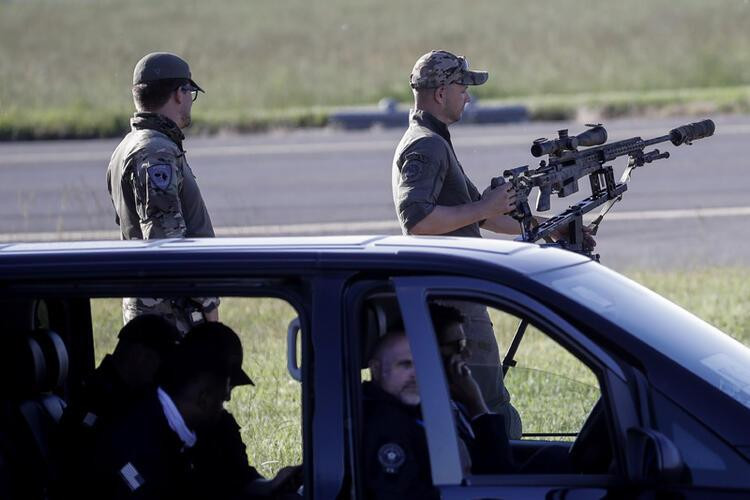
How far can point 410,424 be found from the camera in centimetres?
332

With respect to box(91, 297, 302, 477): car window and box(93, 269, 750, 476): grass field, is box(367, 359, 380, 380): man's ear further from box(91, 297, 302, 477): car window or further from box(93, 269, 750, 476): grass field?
box(93, 269, 750, 476): grass field

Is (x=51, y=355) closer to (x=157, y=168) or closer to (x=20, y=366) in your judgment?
(x=20, y=366)

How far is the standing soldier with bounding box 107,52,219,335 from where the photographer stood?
509 cm

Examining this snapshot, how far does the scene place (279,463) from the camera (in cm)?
455

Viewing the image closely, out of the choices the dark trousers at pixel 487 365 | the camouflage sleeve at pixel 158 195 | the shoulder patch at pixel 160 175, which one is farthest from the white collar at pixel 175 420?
the shoulder patch at pixel 160 175

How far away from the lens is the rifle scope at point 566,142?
4996mm

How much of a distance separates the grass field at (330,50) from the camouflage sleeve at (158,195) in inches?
778

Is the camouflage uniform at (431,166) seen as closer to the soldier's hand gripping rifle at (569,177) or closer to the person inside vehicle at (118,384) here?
the soldier's hand gripping rifle at (569,177)

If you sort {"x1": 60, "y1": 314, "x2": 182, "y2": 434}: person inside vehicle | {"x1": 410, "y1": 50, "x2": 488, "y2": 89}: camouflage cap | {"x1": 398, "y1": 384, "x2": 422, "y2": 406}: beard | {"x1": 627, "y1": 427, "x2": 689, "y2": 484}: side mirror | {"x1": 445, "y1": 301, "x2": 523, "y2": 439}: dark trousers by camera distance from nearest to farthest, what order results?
1. {"x1": 627, "y1": 427, "x2": 689, "y2": 484}: side mirror
2. {"x1": 398, "y1": 384, "x2": 422, "y2": 406}: beard
3. {"x1": 60, "y1": 314, "x2": 182, "y2": 434}: person inside vehicle
4. {"x1": 445, "y1": 301, "x2": 523, "y2": 439}: dark trousers
5. {"x1": 410, "y1": 50, "x2": 488, "y2": 89}: camouflage cap

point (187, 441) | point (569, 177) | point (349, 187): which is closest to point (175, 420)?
point (187, 441)

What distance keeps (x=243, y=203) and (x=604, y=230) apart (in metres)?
4.98

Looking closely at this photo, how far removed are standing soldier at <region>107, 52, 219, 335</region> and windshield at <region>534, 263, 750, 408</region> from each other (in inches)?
76.9

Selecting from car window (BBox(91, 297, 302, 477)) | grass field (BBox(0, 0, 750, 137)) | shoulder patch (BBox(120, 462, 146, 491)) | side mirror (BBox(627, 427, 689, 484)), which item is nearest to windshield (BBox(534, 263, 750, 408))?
side mirror (BBox(627, 427, 689, 484))

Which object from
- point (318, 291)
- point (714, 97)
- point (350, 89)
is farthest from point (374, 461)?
point (350, 89)
